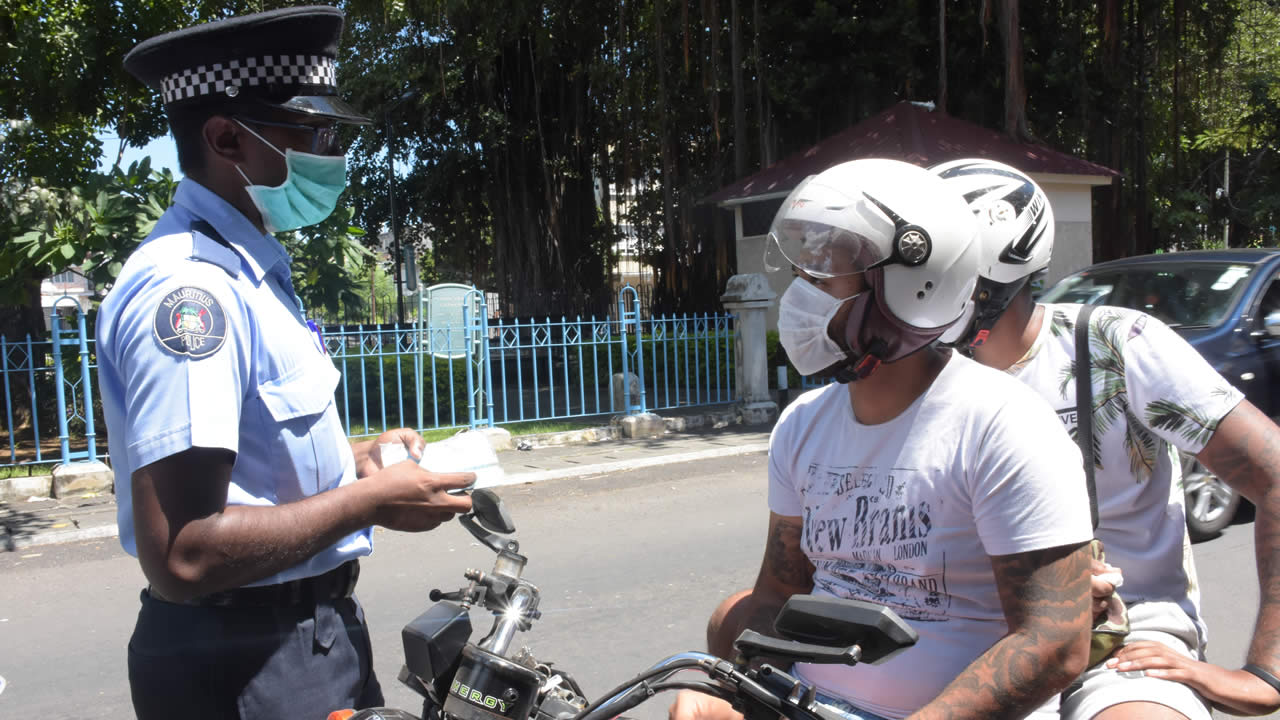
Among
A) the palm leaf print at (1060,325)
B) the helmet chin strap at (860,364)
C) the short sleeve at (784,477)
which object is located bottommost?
the short sleeve at (784,477)

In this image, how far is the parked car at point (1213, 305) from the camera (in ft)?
21.2

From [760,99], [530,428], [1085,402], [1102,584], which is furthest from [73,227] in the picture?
[760,99]

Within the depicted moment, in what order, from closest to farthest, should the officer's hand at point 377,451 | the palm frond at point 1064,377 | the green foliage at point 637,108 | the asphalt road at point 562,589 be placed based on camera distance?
1. the officer's hand at point 377,451
2. the palm frond at point 1064,377
3. the asphalt road at point 562,589
4. the green foliage at point 637,108

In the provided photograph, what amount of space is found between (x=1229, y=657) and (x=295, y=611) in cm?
426

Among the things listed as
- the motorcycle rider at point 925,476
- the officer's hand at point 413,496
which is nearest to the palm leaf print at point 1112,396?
the motorcycle rider at point 925,476

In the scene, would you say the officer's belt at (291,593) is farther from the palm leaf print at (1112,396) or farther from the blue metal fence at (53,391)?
the blue metal fence at (53,391)

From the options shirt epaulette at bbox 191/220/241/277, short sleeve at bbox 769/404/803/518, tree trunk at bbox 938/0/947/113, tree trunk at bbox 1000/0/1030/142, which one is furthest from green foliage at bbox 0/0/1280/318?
short sleeve at bbox 769/404/803/518

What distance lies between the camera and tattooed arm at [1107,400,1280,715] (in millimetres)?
1830

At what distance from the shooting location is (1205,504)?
251 inches

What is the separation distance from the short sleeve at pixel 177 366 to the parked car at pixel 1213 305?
6.21 metres

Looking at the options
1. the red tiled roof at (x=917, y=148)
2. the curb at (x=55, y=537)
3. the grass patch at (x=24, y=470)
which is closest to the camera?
the curb at (x=55, y=537)

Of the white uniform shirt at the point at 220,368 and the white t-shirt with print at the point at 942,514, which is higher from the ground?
the white uniform shirt at the point at 220,368

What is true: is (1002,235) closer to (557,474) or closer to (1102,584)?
(1102,584)

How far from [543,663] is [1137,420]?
4.47ft
